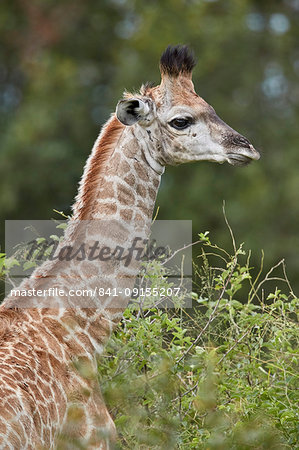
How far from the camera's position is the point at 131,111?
7449 millimetres

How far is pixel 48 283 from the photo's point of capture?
6.88m

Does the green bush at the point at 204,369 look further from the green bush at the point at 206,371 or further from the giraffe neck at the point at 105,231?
the giraffe neck at the point at 105,231

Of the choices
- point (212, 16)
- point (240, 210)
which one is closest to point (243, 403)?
point (240, 210)

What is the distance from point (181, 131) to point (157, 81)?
18793 mm

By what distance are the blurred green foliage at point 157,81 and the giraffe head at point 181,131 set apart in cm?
1489

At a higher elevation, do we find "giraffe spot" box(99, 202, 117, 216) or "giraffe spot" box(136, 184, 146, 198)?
"giraffe spot" box(136, 184, 146, 198)

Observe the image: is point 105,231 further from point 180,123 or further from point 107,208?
point 180,123

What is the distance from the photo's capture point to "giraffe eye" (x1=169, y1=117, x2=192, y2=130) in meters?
7.64

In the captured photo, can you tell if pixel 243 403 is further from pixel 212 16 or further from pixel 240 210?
pixel 212 16

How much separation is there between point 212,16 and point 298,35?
2.61 meters

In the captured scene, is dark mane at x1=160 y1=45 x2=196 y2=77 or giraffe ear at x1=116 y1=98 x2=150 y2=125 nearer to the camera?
giraffe ear at x1=116 y1=98 x2=150 y2=125

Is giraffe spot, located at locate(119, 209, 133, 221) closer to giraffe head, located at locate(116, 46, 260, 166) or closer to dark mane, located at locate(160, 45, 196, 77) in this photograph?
giraffe head, located at locate(116, 46, 260, 166)

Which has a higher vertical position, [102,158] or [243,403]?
[102,158]

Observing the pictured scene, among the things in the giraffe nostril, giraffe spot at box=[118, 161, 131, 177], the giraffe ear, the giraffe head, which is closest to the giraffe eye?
the giraffe head
